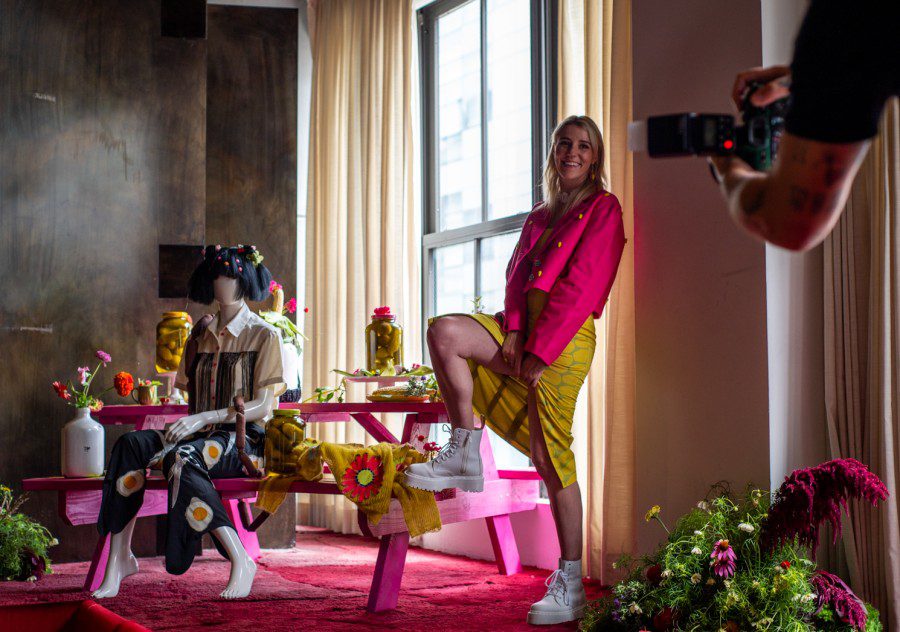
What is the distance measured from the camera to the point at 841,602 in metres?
2.05

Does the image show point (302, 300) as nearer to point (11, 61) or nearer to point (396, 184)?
point (396, 184)

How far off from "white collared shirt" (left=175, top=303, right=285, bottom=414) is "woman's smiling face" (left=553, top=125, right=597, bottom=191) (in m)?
1.15

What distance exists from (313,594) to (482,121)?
7.25 ft

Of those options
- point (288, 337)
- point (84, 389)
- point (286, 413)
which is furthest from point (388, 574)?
point (84, 389)

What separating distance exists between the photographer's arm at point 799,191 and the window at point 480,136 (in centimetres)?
292

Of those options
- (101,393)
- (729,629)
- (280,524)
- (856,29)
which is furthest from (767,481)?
(101,393)

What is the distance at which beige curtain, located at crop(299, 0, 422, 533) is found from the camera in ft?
15.0

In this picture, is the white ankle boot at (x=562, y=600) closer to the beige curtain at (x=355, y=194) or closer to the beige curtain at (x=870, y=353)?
the beige curtain at (x=870, y=353)

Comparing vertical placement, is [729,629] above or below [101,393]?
below

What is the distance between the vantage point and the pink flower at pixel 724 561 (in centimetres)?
207

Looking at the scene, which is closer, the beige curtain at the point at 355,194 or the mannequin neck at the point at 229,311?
the mannequin neck at the point at 229,311

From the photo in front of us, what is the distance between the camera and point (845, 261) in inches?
96.8

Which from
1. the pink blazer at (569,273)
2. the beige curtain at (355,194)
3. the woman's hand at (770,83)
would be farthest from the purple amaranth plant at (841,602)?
the beige curtain at (355,194)

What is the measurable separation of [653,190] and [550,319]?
52 cm
